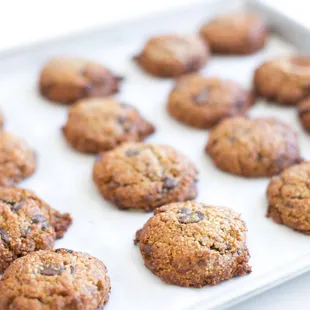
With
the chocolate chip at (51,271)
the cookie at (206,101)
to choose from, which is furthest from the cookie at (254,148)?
the chocolate chip at (51,271)

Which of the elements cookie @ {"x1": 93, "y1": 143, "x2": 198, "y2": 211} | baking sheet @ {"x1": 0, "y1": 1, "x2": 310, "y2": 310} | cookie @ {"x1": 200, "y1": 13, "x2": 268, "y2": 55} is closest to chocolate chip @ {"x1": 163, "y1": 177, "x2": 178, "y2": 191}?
cookie @ {"x1": 93, "y1": 143, "x2": 198, "y2": 211}

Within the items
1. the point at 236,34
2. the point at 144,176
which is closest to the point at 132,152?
the point at 144,176

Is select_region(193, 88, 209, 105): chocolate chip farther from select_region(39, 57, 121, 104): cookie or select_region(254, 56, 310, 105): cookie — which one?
select_region(39, 57, 121, 104): cookie

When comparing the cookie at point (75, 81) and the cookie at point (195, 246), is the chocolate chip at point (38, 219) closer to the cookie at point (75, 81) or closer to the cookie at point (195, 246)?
the cookie at point (195, 246)

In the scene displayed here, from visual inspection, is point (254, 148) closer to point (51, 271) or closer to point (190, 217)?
point (190, 217)

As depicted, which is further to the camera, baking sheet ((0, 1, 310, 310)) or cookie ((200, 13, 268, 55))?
cookie ((200, 13, 268, 55))
